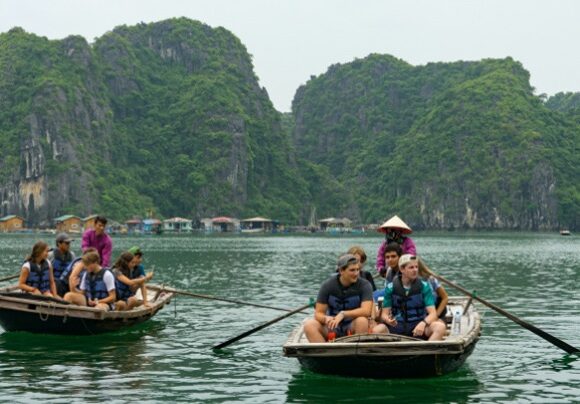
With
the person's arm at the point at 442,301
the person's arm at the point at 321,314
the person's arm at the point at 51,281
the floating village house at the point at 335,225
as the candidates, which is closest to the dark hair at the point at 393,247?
the person's arm at the point at 442,301

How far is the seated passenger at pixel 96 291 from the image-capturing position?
17062 millimetres

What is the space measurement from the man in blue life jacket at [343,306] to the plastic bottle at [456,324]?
2.16m

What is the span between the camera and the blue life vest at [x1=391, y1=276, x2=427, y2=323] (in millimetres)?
12820

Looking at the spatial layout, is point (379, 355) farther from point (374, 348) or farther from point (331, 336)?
point (331, 336)

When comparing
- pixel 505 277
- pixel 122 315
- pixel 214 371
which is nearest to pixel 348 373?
pixel 214 371

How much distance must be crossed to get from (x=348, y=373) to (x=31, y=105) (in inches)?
6931

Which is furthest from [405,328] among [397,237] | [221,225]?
[221,225]

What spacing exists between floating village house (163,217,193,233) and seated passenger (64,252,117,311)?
505 feet

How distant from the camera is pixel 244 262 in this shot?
54.1m

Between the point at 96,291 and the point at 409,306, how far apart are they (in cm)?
758

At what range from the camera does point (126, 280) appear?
18297mm

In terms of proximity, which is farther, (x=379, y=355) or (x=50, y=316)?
(x=50, y=316)

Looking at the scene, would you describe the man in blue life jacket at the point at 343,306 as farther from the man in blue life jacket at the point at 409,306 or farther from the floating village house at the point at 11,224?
the floating village house at the point at 11,224

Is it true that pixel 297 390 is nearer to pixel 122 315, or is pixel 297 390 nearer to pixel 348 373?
pixel 348 373
